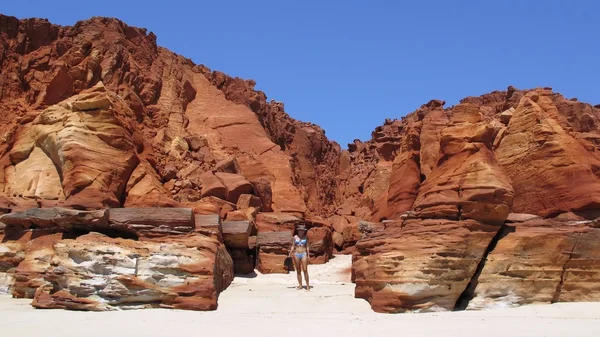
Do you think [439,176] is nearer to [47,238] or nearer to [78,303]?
[78,303]

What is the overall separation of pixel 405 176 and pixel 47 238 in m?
9.44

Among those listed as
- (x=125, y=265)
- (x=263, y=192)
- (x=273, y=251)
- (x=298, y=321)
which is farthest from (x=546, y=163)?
(x=263, y=192)

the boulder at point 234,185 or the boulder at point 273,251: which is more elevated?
the boulder at point 234,185

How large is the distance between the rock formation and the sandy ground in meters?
0.48

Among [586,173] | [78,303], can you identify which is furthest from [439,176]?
[78,303]

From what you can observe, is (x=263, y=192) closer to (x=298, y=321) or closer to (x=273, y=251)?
(x=273, y=251)

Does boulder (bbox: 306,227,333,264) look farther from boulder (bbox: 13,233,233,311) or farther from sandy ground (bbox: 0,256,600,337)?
boulder (bbox: 13,233,233,311)

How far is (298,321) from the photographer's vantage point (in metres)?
8.70

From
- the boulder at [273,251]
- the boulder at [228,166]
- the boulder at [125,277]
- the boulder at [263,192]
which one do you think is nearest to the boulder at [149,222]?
the boulder at [125,277]

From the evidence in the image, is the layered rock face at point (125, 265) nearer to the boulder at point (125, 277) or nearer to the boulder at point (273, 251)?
the boulder at point (125, 277)

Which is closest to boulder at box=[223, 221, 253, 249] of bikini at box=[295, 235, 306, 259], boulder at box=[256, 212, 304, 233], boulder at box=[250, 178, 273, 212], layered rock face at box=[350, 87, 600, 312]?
bikini at box=[295, 235, 306, 259]

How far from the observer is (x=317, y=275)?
54.4 feet

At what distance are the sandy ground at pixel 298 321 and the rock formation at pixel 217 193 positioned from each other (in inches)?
18.9

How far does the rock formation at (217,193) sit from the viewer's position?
1005cm
